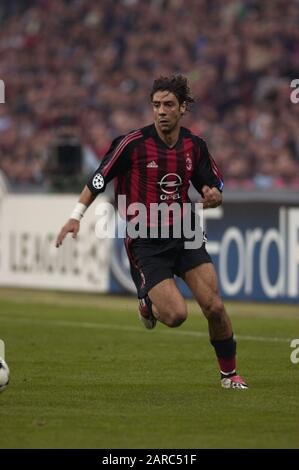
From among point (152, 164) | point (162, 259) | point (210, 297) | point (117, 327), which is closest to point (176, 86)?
point (152, 164)

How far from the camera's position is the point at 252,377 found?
37.0 ft

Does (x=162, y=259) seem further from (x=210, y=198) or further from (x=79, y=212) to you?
(x=79, y=212)

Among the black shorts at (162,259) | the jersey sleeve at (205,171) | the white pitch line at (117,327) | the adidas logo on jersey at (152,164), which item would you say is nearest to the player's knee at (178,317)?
the black shorts at (162,259)

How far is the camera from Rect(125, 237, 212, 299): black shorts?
10.4 m

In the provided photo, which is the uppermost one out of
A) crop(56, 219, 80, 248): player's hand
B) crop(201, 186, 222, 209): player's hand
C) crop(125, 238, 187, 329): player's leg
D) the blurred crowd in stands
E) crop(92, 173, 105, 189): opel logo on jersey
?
the blurred crowd in stands

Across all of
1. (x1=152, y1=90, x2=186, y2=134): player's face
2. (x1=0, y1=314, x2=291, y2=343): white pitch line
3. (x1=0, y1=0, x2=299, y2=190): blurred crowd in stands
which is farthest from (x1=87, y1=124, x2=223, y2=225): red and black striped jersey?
(x1=0, y1=0, x2=299, y2=190): blurred crowd in stands

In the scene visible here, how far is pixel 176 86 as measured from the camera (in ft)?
34.1

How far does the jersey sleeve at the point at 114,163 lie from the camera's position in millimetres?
10320

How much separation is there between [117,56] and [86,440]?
21718mm

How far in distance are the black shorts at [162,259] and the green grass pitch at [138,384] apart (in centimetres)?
90

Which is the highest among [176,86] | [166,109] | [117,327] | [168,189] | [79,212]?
[176,86]

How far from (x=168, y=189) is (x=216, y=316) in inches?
43.3

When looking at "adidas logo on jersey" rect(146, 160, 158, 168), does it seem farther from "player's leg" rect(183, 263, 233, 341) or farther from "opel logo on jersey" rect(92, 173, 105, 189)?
"player's leg" rect(183, 263, 233, 341)
